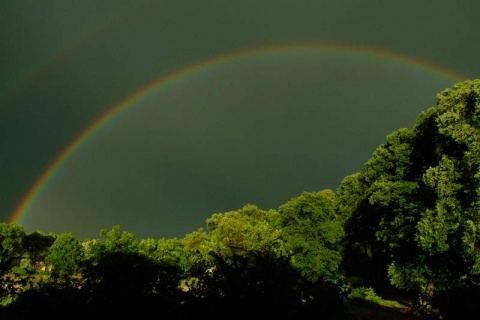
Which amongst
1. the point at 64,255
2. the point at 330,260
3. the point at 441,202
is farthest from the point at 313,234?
the point at 64,255

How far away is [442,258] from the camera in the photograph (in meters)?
21.3

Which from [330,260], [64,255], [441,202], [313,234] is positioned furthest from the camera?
[64,255]

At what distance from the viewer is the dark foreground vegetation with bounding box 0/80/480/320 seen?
5.89 m

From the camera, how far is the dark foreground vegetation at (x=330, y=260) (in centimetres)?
589

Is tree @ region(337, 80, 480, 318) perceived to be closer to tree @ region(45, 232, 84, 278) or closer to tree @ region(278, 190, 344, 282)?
tree @ region(278, 190, 344, 282)

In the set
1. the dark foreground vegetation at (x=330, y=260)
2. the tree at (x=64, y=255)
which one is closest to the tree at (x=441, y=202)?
the dark foreground vegetation at (x=330, y=260)

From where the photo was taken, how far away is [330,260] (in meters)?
37.0

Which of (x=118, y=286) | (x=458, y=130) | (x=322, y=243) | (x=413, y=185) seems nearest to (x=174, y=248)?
(x=322, y=243)

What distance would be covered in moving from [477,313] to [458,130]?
643 inches

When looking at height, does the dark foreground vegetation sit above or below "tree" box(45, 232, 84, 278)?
below

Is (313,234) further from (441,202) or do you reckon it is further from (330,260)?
(441,202)

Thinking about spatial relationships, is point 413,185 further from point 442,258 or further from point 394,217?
point 442,258

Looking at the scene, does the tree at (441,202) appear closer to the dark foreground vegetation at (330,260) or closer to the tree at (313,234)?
the dark foreground vegetation at (330,260)

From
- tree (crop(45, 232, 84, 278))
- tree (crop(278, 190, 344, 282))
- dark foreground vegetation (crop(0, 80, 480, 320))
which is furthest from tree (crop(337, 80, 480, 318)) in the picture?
tree (crop(45, 232, 84, 278))
